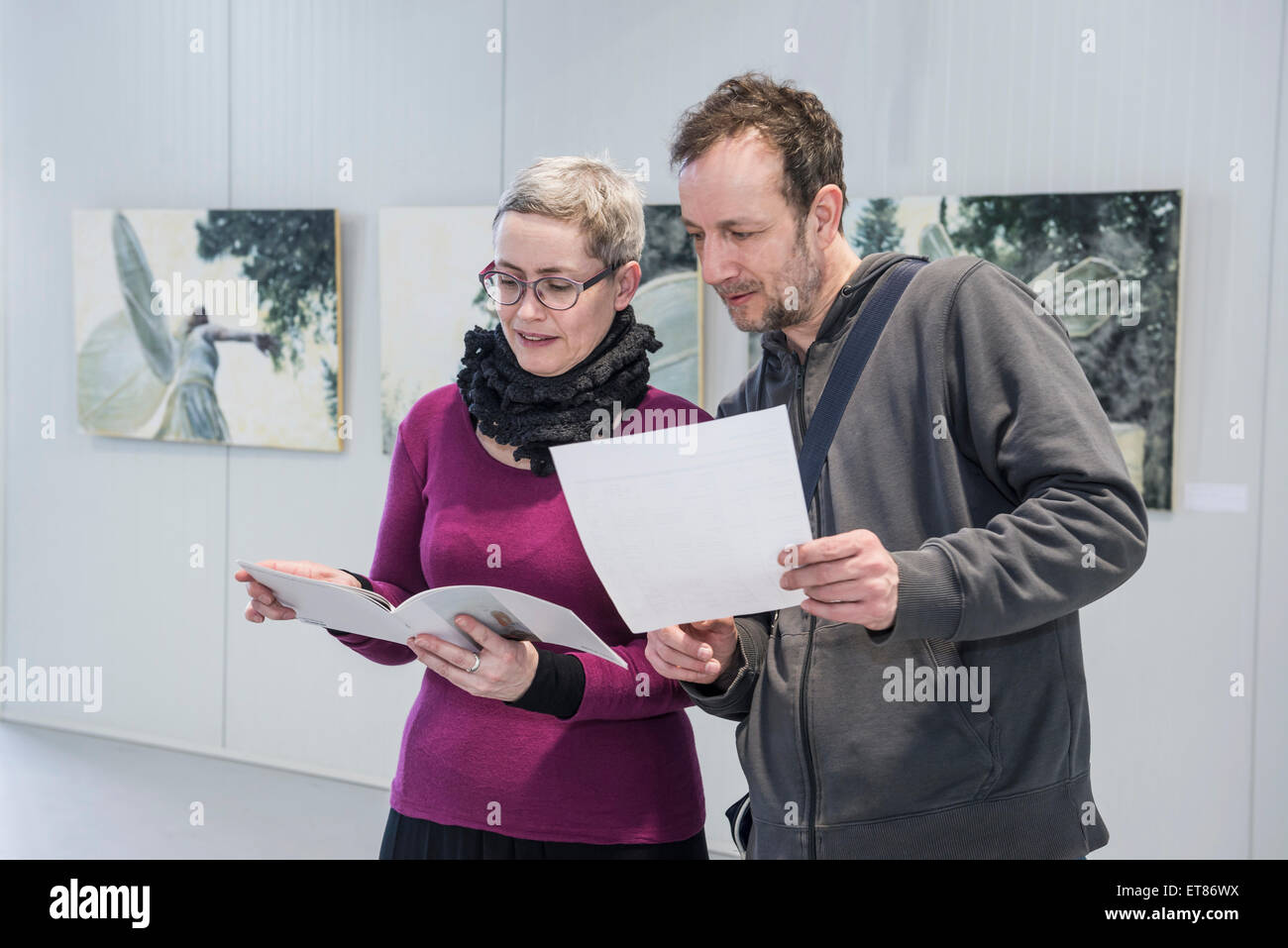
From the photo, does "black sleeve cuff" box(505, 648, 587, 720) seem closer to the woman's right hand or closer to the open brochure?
the open brochure

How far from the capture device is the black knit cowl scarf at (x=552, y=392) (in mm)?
1936

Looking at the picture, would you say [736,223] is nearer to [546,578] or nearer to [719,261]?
[719,261]

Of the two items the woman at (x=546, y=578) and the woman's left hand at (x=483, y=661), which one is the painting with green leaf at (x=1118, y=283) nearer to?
the woman at (x=546, y=578)

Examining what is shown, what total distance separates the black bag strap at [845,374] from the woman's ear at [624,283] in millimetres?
469

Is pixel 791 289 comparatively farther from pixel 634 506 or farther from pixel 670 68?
pixel 670 68

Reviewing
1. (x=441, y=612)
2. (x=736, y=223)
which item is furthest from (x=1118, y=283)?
(x=441, y=612)

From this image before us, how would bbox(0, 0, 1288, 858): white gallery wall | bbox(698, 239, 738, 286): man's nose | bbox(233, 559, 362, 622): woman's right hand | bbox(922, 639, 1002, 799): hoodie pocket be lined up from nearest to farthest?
bbox(922, 639, 1002, 799): hoodie pocket < bbox(698, 239, 738, 286): man's nose < bbox(233, 559, 362, 622): woman's right hand < bbox(0, 0, 1288, 858): white gallery wall

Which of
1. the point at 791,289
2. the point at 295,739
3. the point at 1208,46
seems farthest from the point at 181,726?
the point at 1208,46

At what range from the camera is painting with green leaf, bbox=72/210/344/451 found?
16.1 ft

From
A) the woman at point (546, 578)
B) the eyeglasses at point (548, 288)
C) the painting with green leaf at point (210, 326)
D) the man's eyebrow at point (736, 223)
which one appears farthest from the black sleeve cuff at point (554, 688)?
the painting with green leaf at point (210, 326)

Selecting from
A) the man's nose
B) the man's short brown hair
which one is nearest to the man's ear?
the man's short brown hair

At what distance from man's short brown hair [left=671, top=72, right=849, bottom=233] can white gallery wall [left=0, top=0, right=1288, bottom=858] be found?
2125mm

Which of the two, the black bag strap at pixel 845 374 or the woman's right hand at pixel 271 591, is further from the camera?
the woman's right hand at pixel 271 591

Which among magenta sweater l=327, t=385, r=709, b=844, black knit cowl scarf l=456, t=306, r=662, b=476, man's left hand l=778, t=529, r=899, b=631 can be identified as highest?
black knit cowl scarf l=456, t=306, r=662, b=476
